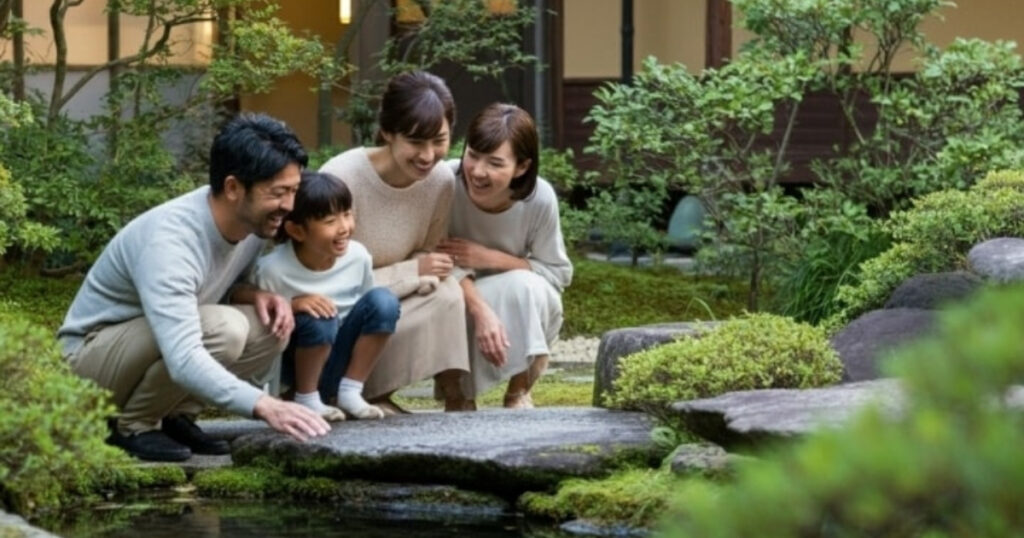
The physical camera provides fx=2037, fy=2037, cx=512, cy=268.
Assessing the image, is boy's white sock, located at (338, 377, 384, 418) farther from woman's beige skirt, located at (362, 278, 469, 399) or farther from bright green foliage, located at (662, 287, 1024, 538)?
bright green foliage, located at (662, 287, 1024, 538)

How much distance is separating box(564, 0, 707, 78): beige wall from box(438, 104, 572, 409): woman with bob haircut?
985 centimetres

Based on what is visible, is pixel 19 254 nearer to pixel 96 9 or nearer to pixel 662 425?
pixel 96 9

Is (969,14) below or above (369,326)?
above

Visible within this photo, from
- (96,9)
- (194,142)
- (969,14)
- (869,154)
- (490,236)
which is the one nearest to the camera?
(490,236)

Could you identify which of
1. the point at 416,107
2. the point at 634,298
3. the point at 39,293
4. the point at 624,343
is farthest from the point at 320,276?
the point at 634,298

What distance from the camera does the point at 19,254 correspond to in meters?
12.7

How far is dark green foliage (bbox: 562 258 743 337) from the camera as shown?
41.4 ft

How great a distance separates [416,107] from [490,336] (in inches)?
36.2

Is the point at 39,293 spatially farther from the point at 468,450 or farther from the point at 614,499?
the point at 614,499

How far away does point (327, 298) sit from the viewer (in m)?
6.59

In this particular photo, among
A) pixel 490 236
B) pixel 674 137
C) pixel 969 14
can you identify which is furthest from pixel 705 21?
pixel 490 236

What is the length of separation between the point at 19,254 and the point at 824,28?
17.3 feet

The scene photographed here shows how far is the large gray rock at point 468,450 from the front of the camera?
602 cm

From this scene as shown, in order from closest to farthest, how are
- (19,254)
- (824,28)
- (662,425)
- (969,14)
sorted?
(662,425) → (824,28) → (19,254) → (969,14)
